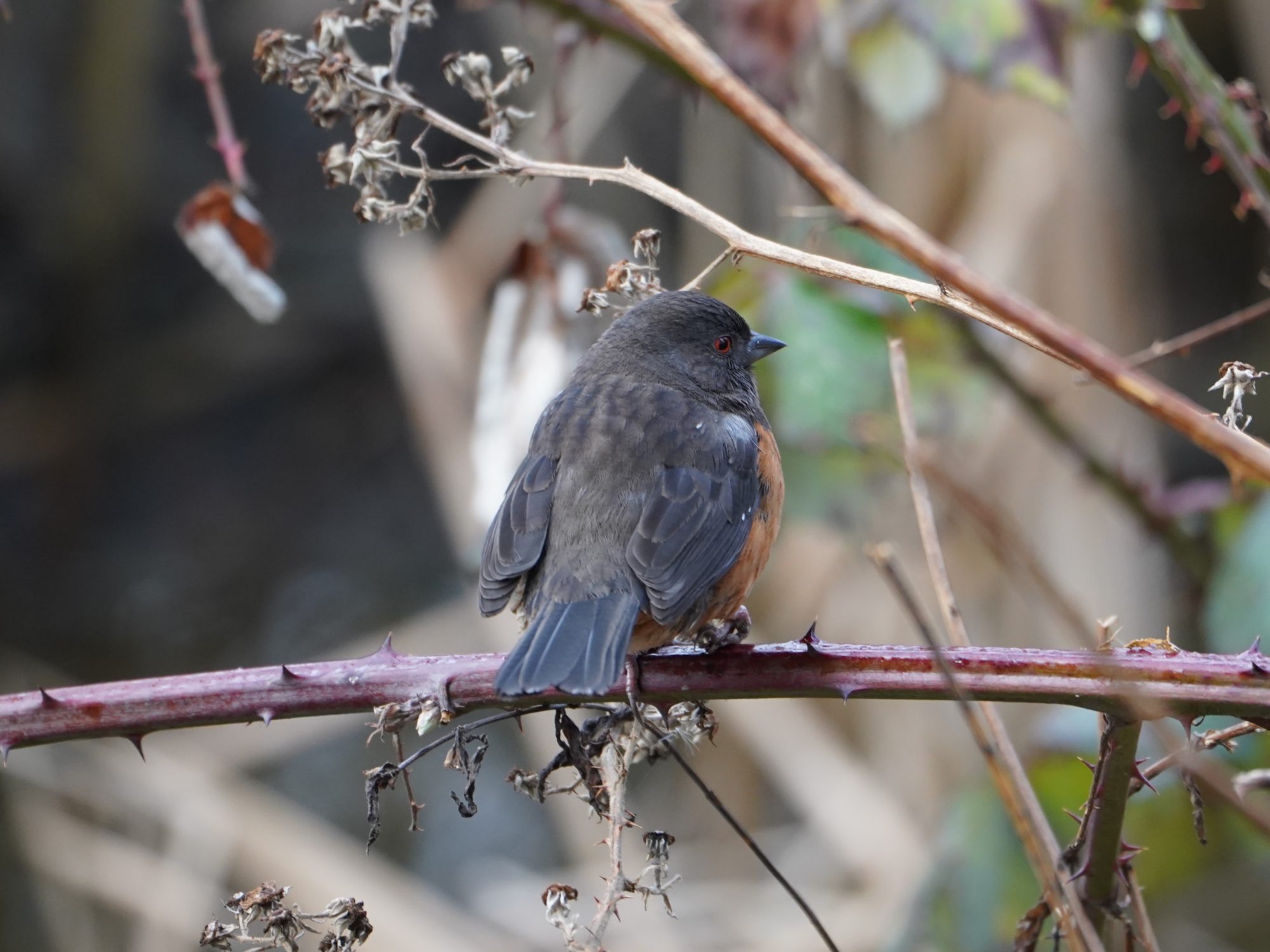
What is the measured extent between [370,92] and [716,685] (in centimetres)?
100

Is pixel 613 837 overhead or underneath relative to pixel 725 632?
underneath

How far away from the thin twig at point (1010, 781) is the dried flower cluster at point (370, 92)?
28.8 inches

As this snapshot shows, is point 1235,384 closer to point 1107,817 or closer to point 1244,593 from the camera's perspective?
point 1107,817

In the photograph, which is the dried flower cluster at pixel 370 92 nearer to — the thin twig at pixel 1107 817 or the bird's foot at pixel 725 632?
the bird's foot at pixel 725 632

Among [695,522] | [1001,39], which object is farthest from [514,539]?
[1001,39]

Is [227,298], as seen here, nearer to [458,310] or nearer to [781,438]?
[458,310]

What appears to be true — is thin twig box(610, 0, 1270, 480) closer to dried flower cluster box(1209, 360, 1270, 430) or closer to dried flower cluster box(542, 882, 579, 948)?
dried flower cluster box(1209, 360, 1270, 430)

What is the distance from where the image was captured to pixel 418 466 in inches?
244

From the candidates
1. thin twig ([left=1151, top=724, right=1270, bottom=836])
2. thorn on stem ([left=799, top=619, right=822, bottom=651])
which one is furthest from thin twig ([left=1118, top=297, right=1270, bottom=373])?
thin twig ([left=1151, top=724, right=1270, bottom=836])

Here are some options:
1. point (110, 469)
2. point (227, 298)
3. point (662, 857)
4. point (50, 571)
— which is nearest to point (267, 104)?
point (227, 298)

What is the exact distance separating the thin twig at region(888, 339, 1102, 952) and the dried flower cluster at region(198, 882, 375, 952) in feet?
2.47

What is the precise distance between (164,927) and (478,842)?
5.29ft

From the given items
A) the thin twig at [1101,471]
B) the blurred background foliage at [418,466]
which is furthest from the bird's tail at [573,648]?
the blurred background foliage at [418,466]

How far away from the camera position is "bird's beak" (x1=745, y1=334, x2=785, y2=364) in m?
2.88
